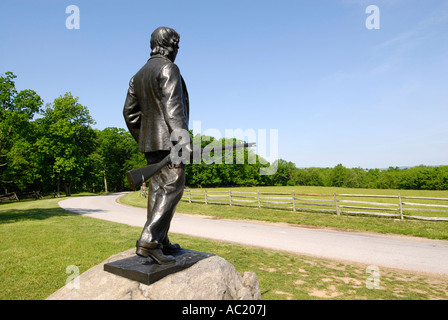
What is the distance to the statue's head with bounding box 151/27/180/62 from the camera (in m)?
3.51

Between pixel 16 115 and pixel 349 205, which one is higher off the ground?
pixel 16 115

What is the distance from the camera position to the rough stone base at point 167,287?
2770mm

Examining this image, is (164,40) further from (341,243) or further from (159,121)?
(341,243)

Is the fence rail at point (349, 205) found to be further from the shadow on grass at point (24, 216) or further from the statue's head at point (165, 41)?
the statue's head at point (165, 41)

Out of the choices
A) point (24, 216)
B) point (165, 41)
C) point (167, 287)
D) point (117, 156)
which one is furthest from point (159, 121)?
point (117, 156)

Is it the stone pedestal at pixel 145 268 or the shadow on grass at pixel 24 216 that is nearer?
the stone pedestal at pixel 145 268

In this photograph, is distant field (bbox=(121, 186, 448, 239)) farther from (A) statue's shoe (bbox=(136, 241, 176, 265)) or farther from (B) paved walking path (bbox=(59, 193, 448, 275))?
(A) statue's shoe (bbox=(136, 241, 176, 265))

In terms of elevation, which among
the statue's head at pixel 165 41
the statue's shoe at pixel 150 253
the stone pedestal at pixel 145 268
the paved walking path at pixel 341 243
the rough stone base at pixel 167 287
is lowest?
the paved walking path at pixel 341 243

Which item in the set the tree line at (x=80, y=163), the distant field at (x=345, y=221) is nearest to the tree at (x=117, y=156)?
the tree line at (x=80, y=163)

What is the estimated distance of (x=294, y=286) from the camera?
5.30 m

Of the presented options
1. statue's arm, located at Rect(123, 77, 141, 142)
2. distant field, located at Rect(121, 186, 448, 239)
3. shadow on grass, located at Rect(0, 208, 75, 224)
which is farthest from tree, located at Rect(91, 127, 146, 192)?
statue's arm, located at Rect(123, 77, 141, 142)

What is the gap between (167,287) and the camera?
282cm

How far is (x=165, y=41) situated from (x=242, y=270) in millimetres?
4929

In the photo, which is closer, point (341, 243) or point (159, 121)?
point (159, 121)
